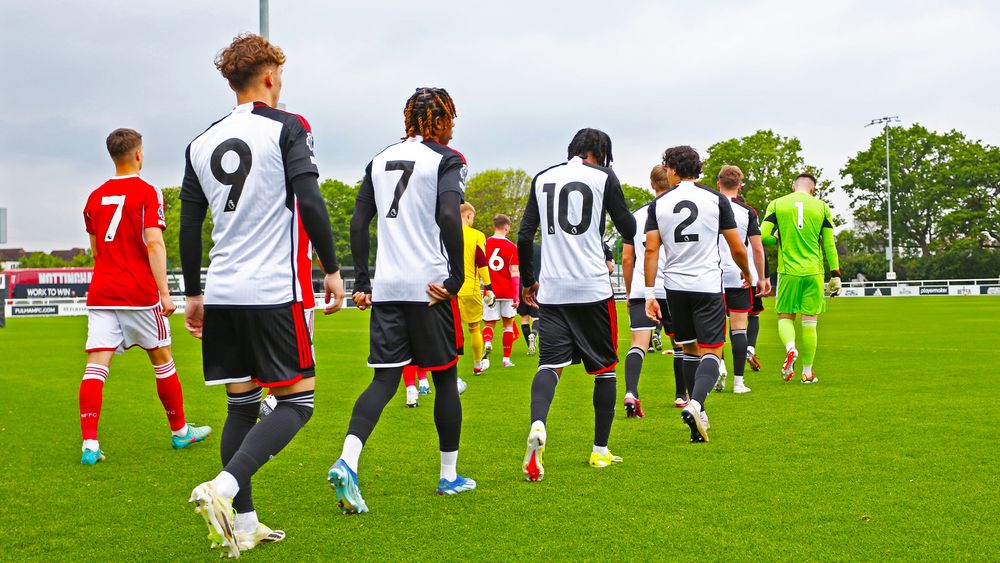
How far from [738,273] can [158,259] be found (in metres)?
5.93

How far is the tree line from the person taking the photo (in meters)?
65.8

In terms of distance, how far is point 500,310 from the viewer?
45.6ft

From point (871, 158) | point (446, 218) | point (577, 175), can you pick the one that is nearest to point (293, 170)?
point (446, 218)

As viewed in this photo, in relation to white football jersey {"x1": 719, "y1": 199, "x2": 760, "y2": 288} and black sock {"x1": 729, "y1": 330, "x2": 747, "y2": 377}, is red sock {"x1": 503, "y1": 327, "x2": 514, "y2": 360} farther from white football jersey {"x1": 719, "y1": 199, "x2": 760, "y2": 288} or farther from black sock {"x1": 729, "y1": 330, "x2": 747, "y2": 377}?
black sock {"x1": 729, "y1": 330, "x2": 747, "y2": 377}

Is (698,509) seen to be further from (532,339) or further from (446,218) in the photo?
(532,339)

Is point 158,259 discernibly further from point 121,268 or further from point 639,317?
point 639,317

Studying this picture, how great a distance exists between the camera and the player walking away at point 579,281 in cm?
569

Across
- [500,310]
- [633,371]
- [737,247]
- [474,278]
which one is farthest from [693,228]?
[500,310]

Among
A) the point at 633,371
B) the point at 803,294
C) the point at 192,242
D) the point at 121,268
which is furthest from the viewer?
the point at 803,294

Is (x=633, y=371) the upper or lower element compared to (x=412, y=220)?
lower

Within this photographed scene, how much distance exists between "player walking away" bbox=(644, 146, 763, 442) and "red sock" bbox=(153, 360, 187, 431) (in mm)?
3650

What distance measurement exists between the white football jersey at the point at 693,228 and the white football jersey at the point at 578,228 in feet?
4.28

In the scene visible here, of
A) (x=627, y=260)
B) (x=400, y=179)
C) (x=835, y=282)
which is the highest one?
(x=400, y=179)

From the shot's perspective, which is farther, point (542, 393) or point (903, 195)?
point (903, 195)
